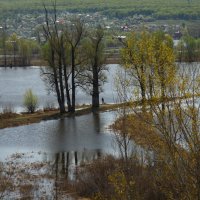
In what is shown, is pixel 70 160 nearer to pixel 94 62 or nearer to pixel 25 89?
pixel 94 62

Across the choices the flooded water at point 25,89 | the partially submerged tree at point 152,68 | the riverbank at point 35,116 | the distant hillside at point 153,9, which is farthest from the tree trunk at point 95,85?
the distant hillside at point 153,9

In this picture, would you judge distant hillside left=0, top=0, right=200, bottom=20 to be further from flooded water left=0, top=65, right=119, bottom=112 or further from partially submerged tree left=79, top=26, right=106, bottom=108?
partially submerged tree left=79, top=26, right=106, bottom=108

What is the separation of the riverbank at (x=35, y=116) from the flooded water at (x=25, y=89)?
10.3ft

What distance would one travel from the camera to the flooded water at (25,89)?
45031 mm

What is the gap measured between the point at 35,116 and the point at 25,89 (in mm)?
16590

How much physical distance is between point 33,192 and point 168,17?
6258 inches

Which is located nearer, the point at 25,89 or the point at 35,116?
the point at 35,116

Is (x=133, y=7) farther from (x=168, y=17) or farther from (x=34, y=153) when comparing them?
(x=34, y=153)

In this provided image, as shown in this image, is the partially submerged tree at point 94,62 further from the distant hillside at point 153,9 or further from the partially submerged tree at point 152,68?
the distant hillside at point 153,9

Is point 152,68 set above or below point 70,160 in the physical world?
above

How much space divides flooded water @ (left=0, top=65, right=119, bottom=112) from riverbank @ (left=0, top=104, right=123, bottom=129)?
3125 millimetres

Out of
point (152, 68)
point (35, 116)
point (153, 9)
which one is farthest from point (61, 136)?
point (153, 9)

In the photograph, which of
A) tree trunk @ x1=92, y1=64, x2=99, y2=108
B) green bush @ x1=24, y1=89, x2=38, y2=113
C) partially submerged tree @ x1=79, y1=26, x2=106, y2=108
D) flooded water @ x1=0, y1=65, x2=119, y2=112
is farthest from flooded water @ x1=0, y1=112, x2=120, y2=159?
flooded water @ x1=0, y1=65, x2=119, y2=112

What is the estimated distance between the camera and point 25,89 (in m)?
53.2
